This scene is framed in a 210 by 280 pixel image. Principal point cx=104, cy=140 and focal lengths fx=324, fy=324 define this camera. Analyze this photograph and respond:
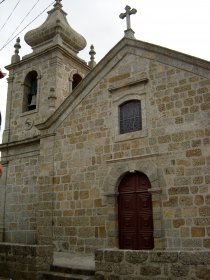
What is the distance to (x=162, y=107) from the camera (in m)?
9.53

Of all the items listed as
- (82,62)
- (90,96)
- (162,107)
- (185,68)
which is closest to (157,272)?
(162,107)

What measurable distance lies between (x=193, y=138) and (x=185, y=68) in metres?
2.14

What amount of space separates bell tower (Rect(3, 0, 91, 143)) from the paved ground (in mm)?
5281

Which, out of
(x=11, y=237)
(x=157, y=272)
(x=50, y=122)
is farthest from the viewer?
(x=11, y=237)

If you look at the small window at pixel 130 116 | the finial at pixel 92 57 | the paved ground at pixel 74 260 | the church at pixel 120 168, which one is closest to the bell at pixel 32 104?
the church at pixel 120 168

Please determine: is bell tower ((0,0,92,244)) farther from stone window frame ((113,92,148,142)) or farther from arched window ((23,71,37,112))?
stone window frame ((113,92,148,142))

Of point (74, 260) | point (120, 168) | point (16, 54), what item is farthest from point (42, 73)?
point (74, 260)

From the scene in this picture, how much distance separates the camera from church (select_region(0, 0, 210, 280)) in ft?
27.8

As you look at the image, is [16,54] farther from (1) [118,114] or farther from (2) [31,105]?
(1) [118,114]

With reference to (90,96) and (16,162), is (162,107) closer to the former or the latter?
(90,96)

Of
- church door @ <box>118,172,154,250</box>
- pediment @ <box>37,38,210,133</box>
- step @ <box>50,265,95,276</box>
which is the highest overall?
pediment @ <box>37,38,210,133</box>

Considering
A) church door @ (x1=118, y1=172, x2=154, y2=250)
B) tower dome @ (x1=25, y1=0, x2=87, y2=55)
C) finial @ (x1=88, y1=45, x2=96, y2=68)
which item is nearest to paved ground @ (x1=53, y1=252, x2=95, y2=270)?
church door @ (x1=118, y1=172, x2=154, y2=250)

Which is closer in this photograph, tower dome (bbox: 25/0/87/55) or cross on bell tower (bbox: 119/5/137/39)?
cross on bell tower (bbox: 119/5/137/39)

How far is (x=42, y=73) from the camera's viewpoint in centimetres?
1428
